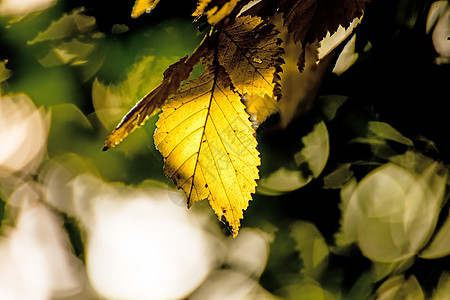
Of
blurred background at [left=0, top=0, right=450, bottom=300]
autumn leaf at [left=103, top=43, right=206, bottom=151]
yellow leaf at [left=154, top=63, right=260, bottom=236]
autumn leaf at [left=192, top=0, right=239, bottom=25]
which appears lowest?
blurred background at [left=0, top=0, right=450, bottom=300]

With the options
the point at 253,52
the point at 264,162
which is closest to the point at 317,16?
the point at 253,52

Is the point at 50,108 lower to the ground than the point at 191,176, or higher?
lower

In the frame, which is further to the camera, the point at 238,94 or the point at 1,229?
the point at 1,229

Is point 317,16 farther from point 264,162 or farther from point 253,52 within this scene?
point 264,162

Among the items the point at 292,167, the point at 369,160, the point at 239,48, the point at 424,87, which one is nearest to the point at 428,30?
the point at 424,87

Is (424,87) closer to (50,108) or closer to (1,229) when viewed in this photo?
(50,108)
